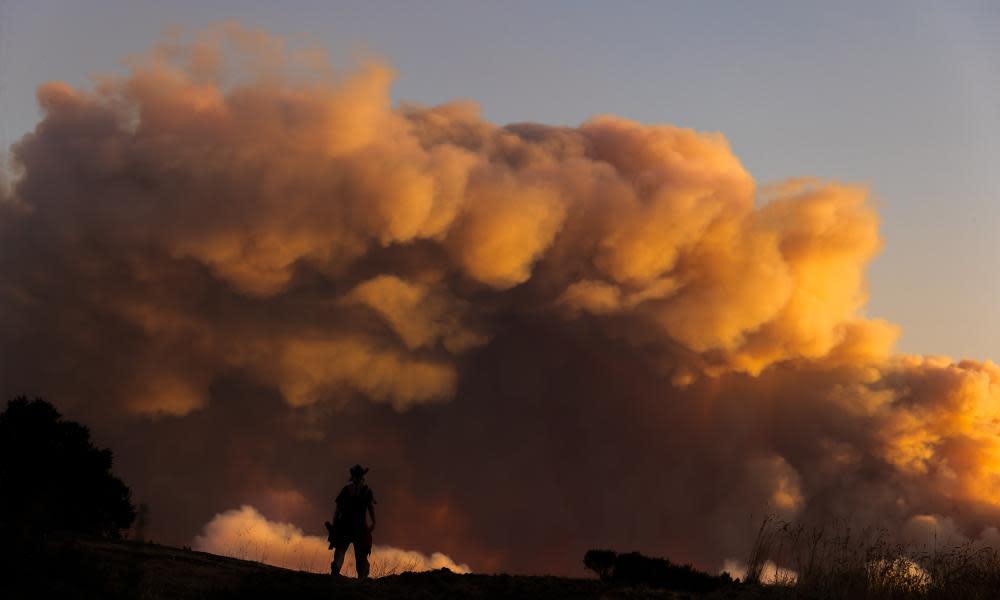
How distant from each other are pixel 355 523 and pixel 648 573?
20.4 ft

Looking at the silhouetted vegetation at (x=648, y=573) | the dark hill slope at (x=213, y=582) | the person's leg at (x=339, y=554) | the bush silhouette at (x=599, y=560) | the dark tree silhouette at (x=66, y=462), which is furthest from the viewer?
→ the dark tree silhouette at (x=66, y=462)

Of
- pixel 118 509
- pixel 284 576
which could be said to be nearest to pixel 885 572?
pixel 284 576

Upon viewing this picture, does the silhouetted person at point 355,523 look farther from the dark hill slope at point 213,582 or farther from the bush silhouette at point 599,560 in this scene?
the bush silhouette at point 599,560

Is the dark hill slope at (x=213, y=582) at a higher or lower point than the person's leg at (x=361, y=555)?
lower

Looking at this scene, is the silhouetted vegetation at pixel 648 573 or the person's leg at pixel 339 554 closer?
the silhouetted vegetation at pixel 648 573

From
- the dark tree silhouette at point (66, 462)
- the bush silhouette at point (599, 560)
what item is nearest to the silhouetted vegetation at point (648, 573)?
the bush silhouette at point (599, 560)

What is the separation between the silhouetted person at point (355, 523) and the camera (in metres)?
24.8

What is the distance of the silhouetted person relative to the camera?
→ 2481 cm

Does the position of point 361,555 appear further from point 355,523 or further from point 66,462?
point 66,462

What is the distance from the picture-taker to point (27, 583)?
1717 centimetres

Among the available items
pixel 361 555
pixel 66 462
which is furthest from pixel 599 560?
pixel 66 462

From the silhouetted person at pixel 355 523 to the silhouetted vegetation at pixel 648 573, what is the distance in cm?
485

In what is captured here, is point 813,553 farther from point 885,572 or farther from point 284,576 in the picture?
point 284,576

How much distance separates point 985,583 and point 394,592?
32.2 feet
